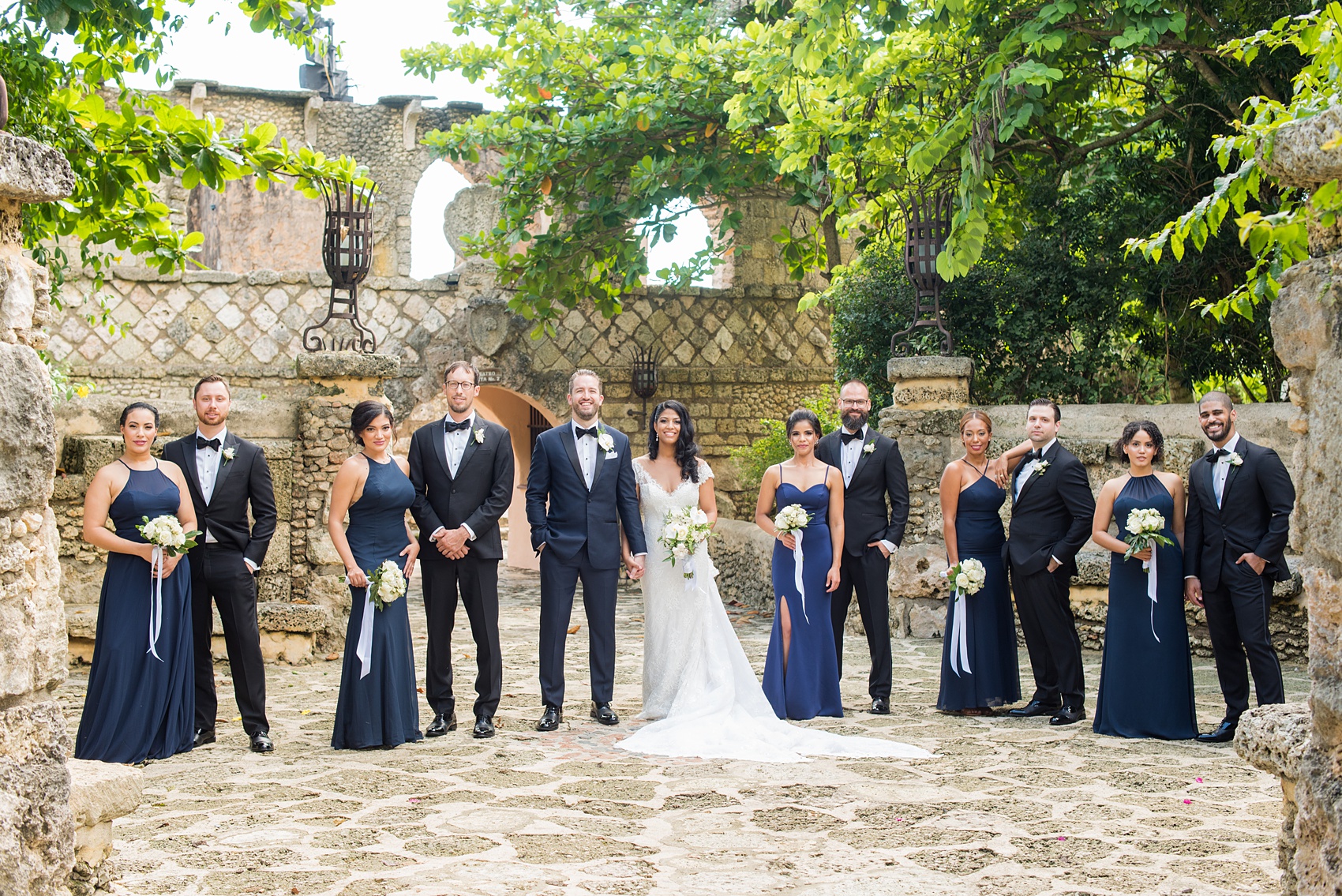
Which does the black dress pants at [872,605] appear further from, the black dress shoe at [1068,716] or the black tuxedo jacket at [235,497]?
the black tuxedo jacket at [235,497]

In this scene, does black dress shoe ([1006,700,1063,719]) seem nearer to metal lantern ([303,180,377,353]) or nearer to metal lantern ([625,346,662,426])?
metal lantern ([303,180,377,353])

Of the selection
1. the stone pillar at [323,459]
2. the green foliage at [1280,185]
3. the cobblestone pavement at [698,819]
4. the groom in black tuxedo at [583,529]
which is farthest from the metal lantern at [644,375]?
the green foliage at [1280,185]

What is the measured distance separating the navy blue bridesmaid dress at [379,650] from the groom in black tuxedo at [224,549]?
47 centimetres

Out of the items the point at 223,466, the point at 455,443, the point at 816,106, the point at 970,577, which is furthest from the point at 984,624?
the point at 816,106

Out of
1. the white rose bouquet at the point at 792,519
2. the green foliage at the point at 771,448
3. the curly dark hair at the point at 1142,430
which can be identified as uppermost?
the green foliage at the point at 771,448

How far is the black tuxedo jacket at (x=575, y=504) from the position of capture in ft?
20.7

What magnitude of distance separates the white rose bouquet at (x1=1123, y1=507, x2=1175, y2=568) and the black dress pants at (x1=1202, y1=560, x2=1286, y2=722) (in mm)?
345

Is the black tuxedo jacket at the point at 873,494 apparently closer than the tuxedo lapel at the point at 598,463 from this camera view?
No

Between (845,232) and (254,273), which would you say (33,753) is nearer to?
(845,232)

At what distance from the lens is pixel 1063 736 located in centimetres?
593

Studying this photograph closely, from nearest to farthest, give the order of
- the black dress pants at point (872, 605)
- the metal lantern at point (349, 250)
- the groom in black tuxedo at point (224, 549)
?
1. the groom in black tuxedo at point (224, 549)
2. the black dress pants at point (872, 605)
3. the metal lantern at point (349, 250)

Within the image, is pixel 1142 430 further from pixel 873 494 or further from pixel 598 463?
pixel 598 463

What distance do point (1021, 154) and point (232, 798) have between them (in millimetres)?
8998

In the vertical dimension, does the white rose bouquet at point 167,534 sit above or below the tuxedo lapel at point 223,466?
below
